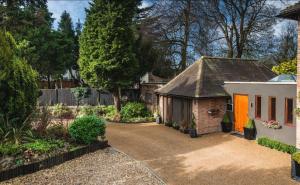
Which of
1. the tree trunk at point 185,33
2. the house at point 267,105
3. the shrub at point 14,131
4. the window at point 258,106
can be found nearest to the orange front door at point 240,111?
the house at point 267,105

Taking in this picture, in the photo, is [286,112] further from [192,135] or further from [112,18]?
[112,18]

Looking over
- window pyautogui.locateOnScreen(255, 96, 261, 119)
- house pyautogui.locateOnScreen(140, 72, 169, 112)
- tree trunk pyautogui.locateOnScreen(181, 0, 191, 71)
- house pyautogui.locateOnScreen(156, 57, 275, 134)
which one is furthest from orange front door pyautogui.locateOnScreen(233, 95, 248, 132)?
tree trunk pyautogui.locateOnScreen(181, 0, 191, 71)

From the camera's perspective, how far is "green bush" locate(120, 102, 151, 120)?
807 inches

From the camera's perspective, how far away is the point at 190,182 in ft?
27.6

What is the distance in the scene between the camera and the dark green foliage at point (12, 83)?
397 inches

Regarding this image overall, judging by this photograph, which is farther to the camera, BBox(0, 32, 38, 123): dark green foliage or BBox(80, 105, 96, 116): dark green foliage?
BBox(80, 105, 96, 116): dark green foliage

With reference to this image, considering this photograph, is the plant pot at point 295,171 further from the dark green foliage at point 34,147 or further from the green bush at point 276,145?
the dark green foliage at point 34,147

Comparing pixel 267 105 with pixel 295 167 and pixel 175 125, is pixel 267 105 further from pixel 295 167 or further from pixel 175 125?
pixel 175 125

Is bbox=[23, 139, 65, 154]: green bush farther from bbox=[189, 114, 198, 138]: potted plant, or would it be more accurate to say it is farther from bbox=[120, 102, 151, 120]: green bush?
bbox=[120, 102, 151, 120]: green bush

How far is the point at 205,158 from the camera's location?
1080 centimetres

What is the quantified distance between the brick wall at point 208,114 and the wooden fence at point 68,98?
1213 cm

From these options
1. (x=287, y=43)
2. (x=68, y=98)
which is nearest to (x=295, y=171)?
(x=68, y=98)

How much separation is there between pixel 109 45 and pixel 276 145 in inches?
501

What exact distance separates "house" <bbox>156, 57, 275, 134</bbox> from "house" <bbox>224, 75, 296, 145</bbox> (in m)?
0.90
